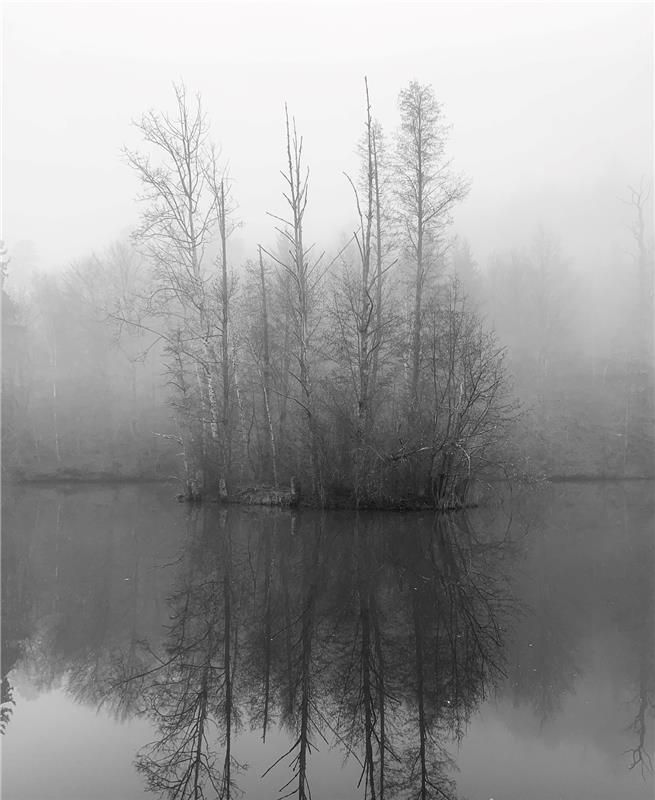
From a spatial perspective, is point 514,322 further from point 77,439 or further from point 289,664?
point 289,664

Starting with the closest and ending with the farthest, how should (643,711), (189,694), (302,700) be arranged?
(643,711)
(302,700)
(189,694)

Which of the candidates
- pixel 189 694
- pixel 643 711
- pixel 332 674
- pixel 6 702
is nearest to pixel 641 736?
pixel 643 711

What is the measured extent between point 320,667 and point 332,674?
178 mm

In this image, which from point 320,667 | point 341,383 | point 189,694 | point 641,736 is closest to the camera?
point 641,736

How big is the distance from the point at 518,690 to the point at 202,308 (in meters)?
16.5

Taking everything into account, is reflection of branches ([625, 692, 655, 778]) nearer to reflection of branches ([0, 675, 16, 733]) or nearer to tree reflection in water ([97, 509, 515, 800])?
tree reflection in water ([97, 509, 515, 800])

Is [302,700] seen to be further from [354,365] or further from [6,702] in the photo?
[354,365]

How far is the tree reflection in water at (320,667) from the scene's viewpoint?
11.3ft

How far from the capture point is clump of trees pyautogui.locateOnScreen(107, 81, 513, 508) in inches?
601

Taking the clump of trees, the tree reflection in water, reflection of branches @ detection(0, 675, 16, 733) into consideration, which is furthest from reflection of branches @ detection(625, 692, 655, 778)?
the clump of trees

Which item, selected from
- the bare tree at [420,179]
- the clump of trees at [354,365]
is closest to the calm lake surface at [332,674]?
the clump of trees at [354,365]

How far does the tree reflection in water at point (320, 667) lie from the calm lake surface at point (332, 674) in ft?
0.07

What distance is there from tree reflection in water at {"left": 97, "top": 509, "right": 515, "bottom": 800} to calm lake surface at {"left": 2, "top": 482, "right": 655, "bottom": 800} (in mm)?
20

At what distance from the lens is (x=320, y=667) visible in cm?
473
